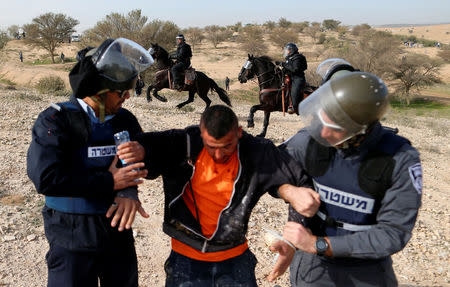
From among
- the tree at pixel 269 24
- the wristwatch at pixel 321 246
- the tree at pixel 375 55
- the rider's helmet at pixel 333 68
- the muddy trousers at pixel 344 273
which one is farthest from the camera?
the tree at pixel 269 24

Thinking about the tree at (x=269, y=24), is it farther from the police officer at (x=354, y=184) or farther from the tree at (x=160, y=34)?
the police officer at (x=354, y=184)

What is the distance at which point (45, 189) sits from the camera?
1.82 meters

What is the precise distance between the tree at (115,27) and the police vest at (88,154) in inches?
808

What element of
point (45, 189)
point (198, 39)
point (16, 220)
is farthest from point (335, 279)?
point (198, 39)

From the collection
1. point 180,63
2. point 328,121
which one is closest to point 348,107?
point 328,121

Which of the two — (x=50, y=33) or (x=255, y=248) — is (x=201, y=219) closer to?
(x=255, y=248)

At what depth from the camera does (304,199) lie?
1.85 m

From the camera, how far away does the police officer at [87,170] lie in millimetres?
1859

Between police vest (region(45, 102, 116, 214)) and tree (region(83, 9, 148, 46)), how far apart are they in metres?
20.5

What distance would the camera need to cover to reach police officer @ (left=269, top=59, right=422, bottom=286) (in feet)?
5.55

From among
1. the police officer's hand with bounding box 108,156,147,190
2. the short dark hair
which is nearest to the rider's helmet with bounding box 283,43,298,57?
the short dark hair

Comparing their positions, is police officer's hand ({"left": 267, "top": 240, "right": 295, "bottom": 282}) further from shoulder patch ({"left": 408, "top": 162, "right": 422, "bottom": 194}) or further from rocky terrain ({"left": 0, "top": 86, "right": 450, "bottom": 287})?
rocky terrain ({"left": 0, "top": 86, "right": 450, "bottom": 287})

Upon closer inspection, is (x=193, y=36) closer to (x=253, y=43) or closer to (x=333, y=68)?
(x=253, y=43)

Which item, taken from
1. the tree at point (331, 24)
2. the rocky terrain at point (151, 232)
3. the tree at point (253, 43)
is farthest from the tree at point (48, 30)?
the tree at point (331, 24)
